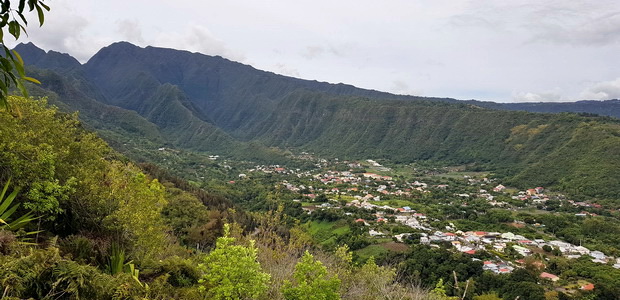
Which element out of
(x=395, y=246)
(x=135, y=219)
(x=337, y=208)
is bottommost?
(x=337, y=208)

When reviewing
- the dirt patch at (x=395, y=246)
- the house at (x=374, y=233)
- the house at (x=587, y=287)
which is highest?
the dirt patch at (x=395, y=246)

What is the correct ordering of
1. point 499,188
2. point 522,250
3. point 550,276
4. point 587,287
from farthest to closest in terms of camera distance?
point 499,188 → point 522,250 → point 550,276 → point 587,287

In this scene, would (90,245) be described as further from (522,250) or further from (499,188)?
(499,188)

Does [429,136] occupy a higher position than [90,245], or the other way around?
[90,245]

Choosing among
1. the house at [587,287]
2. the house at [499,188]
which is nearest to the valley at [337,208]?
the house at [587,287]

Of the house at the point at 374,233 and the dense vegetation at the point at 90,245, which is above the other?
the dense vegetation at the point at 90,245

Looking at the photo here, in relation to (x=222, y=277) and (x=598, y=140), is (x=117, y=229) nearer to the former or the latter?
(x=222, y=277)

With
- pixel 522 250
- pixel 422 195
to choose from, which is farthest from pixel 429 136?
pixel 522 250

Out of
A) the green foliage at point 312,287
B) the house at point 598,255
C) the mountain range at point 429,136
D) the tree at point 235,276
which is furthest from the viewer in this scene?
the mountain range at point 429,136

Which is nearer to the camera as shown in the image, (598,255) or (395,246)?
(598,255)

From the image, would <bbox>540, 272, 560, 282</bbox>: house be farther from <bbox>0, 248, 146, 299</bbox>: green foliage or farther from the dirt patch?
<bbox>0, 248, 146, 299</bbox>: green foliage

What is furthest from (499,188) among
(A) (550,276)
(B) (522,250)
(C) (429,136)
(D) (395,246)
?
(C) (429,136)

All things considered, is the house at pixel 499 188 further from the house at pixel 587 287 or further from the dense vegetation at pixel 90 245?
the dense vegetation at pixel 90 245

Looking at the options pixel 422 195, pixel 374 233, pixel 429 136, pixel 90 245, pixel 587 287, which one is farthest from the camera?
pixel 429 136
